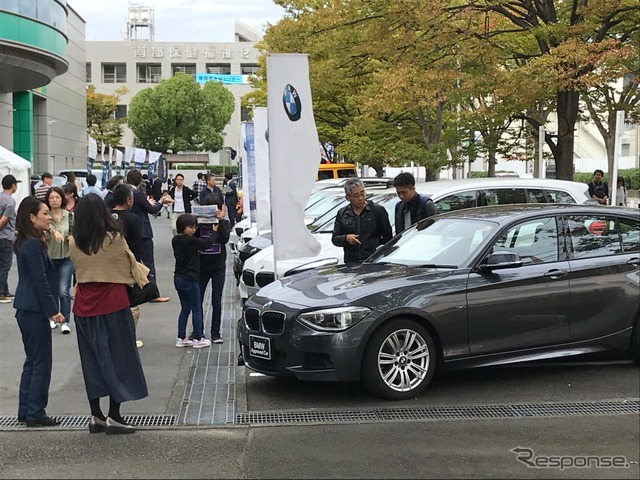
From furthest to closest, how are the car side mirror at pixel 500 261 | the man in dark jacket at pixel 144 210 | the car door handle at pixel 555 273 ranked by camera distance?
1. the man in dark jacket at pixel 144 210
2. the car door handle at pixel 555 273
3. the car side mirror at pixel 500 261

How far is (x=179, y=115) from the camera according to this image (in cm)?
7494

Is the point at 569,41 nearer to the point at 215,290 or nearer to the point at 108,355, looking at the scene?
the point at 215,290

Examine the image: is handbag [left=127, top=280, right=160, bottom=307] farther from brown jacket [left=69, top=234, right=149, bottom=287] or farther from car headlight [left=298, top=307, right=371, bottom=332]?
car headlight [left=298, top=307, right=371, bottom=332]

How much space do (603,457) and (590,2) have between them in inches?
510

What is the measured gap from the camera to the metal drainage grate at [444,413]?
623 cm

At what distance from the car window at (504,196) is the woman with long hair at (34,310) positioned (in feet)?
18.8

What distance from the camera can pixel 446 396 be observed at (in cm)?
683

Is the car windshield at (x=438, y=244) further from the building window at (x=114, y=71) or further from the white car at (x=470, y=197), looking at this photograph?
the building window at (x=114, y=71)

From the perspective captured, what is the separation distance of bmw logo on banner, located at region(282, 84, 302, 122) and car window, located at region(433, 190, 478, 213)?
2433 mm

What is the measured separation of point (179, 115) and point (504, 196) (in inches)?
2642

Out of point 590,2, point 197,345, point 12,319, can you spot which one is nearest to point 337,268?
point 197,345

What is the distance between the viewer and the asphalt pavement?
5145 mm

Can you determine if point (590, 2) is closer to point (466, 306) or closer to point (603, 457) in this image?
point (466, 306)

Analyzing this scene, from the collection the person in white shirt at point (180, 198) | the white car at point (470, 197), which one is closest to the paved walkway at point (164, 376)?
the white car at point (470, 197)
